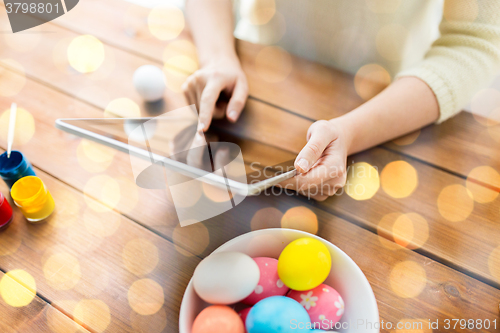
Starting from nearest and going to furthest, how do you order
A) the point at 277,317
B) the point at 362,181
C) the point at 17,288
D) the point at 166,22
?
the point at 277,317
the point at 17,288
the point at 362,181
the point at 166,22

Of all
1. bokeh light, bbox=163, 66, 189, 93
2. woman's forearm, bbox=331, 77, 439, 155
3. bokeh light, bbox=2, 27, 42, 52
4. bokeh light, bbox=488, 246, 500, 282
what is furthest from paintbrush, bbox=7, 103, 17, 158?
bokeh light, bbox=488, 246, 500, 282

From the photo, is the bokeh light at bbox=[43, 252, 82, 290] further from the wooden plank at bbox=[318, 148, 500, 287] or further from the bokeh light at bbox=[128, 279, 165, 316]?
the wooden plank at bbox=[318, 148, 500, 287]

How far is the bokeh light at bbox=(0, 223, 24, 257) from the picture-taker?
526mm

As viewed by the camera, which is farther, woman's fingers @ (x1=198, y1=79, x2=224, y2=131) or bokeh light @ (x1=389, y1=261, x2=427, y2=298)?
woman's fingers @ (x1=198, y1=79, x2=224, y2=131)

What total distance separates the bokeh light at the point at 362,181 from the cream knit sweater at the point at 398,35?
205 mm

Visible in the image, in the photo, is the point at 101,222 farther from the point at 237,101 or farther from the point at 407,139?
the point at 407,139

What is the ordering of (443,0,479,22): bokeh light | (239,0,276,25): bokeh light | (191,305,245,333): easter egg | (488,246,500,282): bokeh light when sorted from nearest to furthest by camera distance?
1. (191,305,245,333): easter egg
2. (488,246,500,282): bokeh light
3. (443,0,479,22): bokeh light
4. (239,0,276,25): bokeh light

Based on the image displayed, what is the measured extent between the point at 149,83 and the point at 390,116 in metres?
0.51

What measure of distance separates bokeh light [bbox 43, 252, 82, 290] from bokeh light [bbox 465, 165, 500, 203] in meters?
0.69

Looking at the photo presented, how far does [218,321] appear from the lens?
15.1 inches

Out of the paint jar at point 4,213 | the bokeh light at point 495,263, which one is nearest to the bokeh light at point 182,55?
the paint jar at point 4,213

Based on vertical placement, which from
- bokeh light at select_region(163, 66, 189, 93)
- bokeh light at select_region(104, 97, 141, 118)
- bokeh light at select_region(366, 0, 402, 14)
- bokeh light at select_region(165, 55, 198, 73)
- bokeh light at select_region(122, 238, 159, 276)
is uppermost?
bokeh light at select_region(366, 0, 402, 14)

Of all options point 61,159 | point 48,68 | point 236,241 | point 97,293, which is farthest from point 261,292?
point 48,68

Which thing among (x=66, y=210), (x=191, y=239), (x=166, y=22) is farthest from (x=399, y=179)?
(x=166, y=22)
